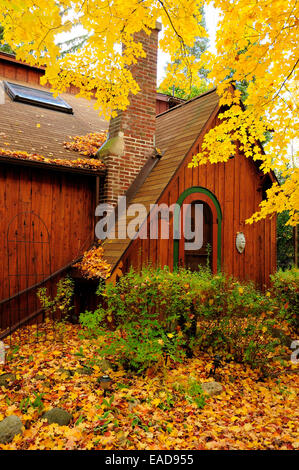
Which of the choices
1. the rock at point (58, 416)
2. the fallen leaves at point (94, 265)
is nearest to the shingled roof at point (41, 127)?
the fallen leaves at point (94, 265)

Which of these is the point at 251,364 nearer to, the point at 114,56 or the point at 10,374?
the point at 10,374

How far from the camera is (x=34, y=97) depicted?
413 inches

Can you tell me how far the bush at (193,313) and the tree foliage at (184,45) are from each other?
2328 millimetres

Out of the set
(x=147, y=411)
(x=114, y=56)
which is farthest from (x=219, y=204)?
(x=147, y=411)

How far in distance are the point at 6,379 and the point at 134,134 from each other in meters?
5.94

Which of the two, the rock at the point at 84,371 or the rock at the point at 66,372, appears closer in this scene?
the rock at the point at 66,372

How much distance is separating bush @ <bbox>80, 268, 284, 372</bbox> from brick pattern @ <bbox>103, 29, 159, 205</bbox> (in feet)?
10.3

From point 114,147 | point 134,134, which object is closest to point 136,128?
point 134,134

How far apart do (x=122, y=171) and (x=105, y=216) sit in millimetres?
1131

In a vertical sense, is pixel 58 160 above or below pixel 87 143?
below

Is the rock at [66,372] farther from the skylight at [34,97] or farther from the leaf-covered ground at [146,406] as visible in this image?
the skylight at [34,97]

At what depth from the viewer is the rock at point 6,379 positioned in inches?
176

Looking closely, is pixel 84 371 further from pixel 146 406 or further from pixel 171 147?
pixel 171 147

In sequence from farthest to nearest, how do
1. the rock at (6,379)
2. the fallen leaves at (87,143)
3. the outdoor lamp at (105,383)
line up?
the fallen leaves at (87,143) < the rock at (6,379) < the outdoor lamp at (105,383)
